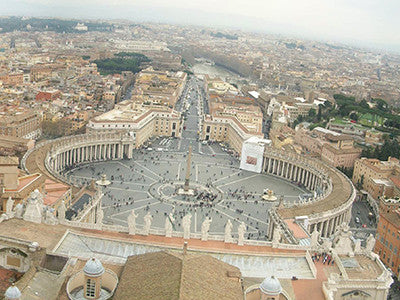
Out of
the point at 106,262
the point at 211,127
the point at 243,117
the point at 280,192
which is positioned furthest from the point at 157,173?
the point at 106,262

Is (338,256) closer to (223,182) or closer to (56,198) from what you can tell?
(56,198)

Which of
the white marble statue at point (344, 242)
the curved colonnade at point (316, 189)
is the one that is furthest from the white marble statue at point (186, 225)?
the curved colonnade at point (316, 189)

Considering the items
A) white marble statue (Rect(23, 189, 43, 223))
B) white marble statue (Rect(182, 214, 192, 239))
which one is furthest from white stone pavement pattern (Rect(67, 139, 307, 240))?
white marble statue (Rect(23, 189, 43, 223))

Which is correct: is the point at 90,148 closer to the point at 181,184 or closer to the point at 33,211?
the point at 181,184

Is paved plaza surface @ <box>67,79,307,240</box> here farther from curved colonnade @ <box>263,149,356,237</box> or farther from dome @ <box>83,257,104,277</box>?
dome @ <box>83,257,104,277</box>

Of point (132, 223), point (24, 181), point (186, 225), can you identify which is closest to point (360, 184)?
point (186, 225)
